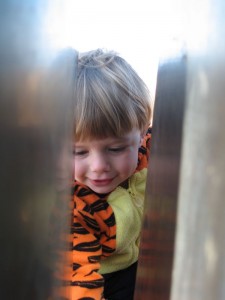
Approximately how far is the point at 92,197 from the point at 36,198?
55 cm

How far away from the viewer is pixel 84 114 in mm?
683

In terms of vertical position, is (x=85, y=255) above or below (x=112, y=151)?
below

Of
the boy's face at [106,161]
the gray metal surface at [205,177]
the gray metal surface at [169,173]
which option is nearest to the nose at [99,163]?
the boy's face at [106,161]

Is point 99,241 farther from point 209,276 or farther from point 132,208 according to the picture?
point 209,276

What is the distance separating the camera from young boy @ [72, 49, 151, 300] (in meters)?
0.67

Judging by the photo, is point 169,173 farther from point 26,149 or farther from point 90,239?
point 90,239

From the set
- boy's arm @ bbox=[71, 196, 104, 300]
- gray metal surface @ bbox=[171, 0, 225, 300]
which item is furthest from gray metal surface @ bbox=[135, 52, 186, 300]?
boy's arm @ bbox=[71, 196, 104, 300]

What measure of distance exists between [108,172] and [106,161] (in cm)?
2

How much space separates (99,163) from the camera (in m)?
0.69

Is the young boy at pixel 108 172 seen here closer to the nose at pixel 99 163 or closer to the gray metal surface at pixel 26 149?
the nose at pixel 99 163

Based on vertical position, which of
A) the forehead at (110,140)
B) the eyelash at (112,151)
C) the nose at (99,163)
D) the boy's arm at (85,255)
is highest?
the forehead at (110,140)

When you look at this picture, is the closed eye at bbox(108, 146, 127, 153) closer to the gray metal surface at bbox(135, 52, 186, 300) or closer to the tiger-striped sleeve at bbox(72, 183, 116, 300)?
the tiger-striped sleeve at bbox(72, 183, 116, 300)

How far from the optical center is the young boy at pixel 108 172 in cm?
67

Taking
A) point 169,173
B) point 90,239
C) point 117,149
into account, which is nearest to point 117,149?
point 117,149
